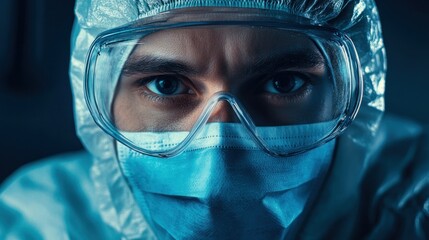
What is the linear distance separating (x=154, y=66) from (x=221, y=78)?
13 cm

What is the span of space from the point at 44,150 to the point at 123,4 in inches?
27.8

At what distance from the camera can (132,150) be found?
1.20 meters

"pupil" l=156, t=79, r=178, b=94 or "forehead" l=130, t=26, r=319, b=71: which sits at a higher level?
"forehead" l=130, t=26, r=319, b=71

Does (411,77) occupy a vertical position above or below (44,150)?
above

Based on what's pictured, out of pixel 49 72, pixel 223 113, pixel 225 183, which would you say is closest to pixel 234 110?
pixel 223 113

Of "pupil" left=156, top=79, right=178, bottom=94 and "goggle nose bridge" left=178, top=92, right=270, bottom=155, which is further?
"pupil" left=156, top=79, right=178, bottom=94

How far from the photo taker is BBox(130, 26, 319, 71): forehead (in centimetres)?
109

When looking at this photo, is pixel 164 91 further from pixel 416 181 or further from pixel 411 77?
pixel 411 77

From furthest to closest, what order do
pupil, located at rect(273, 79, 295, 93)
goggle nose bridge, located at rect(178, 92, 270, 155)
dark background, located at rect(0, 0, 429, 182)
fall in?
dark background, located at rect(0, 0, 429, 182) → pupil, located at rect(273, 79, 295, 93) → goggle nose bridge, located at rect(178, 92, 270, 155)

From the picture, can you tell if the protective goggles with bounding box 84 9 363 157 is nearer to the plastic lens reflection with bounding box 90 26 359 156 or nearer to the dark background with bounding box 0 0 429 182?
the plastic lens reflection with bounding box 90 26 359 156

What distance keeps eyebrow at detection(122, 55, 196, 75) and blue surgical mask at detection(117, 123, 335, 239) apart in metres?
0.11

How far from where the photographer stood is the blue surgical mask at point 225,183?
1075mm

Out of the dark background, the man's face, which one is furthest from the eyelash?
the dark background

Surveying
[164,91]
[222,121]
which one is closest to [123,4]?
[164,91]
